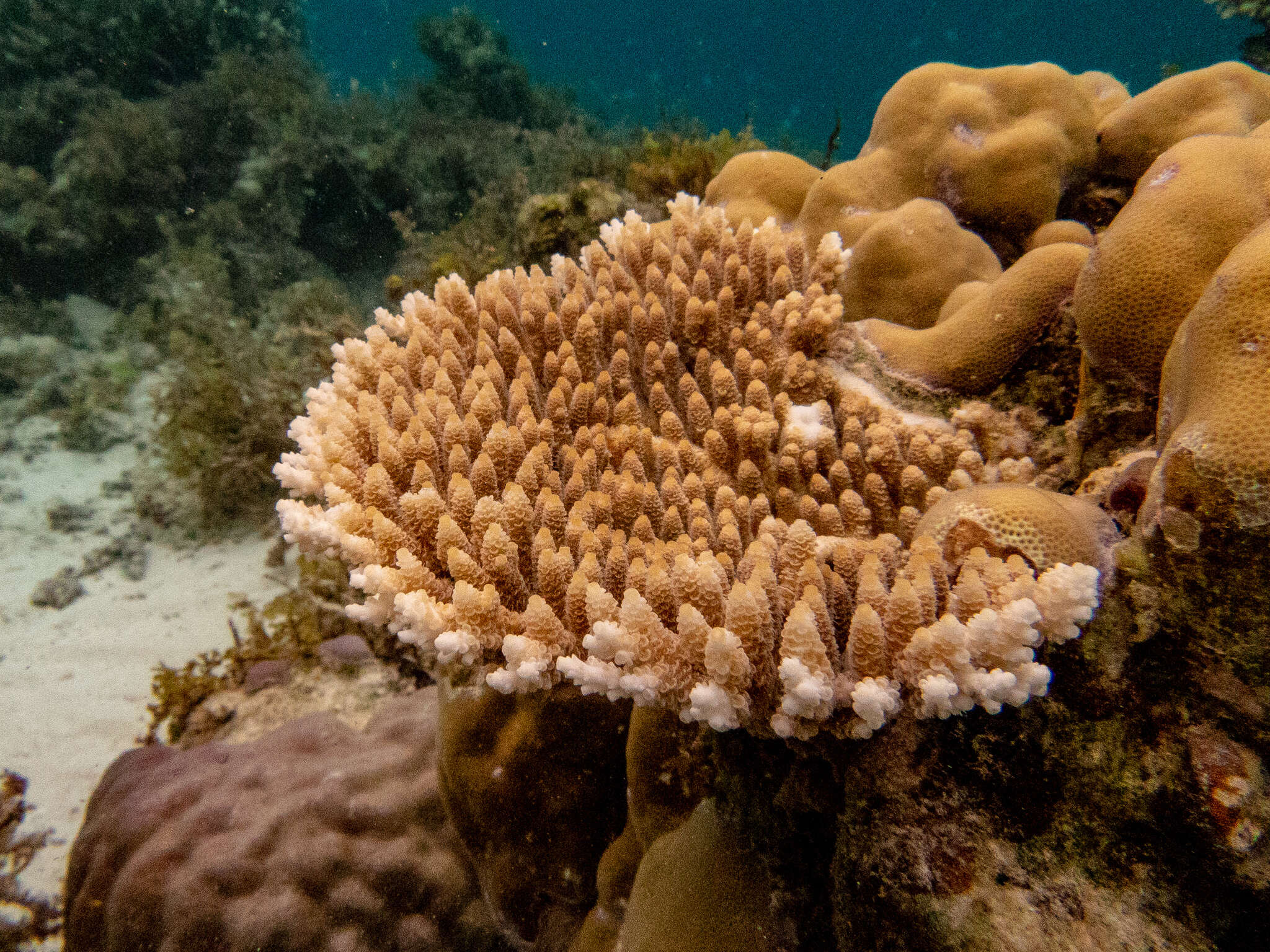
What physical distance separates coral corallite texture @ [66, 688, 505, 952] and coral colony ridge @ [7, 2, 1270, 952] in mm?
17

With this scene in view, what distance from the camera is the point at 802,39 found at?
9112 centimetres

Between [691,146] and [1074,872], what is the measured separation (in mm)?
7435

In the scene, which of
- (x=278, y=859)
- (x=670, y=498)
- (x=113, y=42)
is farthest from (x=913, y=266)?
(x=113, y=42)

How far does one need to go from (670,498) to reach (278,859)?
8.38 feet

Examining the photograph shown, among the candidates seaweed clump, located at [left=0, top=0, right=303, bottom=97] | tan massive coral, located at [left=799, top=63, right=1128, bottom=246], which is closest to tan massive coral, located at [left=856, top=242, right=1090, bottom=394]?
tan massive coral, located at [left=799, top=63, right=1128, bottom=246]

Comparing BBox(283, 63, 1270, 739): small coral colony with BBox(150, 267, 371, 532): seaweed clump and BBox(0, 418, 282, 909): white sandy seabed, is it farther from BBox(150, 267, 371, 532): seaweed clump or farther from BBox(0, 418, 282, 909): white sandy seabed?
BBox(150, 267, 371, 532): seaweed clump

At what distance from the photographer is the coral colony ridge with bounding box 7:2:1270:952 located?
1.40m

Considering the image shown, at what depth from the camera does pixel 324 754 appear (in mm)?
3363

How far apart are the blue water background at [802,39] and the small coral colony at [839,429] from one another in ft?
245

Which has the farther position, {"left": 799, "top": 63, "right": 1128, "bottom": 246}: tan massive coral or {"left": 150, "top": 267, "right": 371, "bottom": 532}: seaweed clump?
{"left": 150, "top": 267, "right": 371, "bottom": 532}: seaweed clump

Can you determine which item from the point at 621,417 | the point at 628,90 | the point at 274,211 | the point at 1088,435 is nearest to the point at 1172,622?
the point at 1088,435

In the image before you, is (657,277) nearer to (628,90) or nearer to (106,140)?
(106,140)

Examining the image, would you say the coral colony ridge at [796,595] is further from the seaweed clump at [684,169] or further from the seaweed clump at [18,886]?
the seaweed clump at [684,169]

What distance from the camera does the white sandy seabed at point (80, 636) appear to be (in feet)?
15.5
